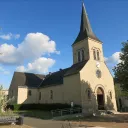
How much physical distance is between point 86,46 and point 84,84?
784 cm

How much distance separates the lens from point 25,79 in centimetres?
4181

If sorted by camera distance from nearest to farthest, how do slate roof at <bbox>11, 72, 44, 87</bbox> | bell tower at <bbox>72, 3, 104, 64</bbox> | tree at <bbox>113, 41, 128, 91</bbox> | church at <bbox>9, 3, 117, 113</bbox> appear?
1. tree at <bbox>113, 41, 128, 91</bbox>
2. church at <bbox>9, 3, 117, 113</bbox>
3. bell tower at <bbox>72, 3, 104, 64</bbox>
4. slate roof at <bbox>11, 72, 44, 87</bbox>

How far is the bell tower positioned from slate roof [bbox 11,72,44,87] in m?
13.4

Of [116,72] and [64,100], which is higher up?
[116,72]

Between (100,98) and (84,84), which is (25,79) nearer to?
(84,84)

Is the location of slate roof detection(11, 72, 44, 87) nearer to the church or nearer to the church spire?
the church

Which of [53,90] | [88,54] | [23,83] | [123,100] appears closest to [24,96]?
[23,83]

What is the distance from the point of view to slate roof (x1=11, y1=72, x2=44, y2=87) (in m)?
40.5

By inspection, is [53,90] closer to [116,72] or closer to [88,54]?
[88,54]

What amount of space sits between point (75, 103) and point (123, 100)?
59.2ft

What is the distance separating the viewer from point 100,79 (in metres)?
31.6

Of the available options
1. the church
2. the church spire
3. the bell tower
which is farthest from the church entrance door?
the church spire

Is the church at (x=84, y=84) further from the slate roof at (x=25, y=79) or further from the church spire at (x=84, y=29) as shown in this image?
the slate roof at (x=25, y=79)

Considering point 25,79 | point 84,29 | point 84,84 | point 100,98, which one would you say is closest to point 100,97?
point 100,98
